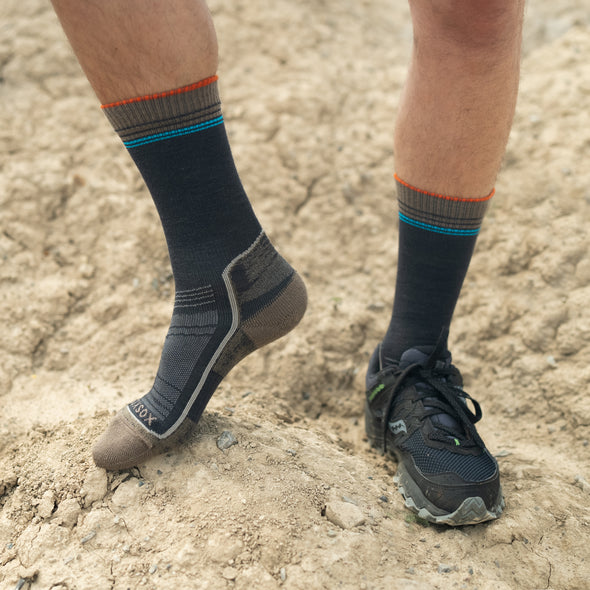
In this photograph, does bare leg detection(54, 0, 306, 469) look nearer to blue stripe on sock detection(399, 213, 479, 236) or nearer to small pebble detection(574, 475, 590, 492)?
blue stripe on sock detection(399, 213, 479, 236)

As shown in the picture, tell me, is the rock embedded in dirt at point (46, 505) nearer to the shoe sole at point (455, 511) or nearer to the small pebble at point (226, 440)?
the small pebble at point (226, 440)

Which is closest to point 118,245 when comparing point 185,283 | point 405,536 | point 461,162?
point 185,283

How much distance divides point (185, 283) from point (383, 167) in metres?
1.20

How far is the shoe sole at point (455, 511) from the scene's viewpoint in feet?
3.37

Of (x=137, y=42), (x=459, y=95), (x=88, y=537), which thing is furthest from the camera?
(x=459, y=95)

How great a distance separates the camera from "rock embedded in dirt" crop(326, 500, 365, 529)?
1014 millimetres

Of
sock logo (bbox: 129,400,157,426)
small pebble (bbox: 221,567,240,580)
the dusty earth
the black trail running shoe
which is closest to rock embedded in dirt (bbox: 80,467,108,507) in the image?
the dusty earth

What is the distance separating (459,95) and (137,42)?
1.98 feet

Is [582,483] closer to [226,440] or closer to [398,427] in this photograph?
[398,427]

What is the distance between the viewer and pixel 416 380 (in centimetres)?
122

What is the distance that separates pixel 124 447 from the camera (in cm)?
104

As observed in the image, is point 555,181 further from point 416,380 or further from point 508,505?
point 508,505

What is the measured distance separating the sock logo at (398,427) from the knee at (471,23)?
0.75 meters

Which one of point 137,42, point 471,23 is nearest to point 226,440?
point 137,42
